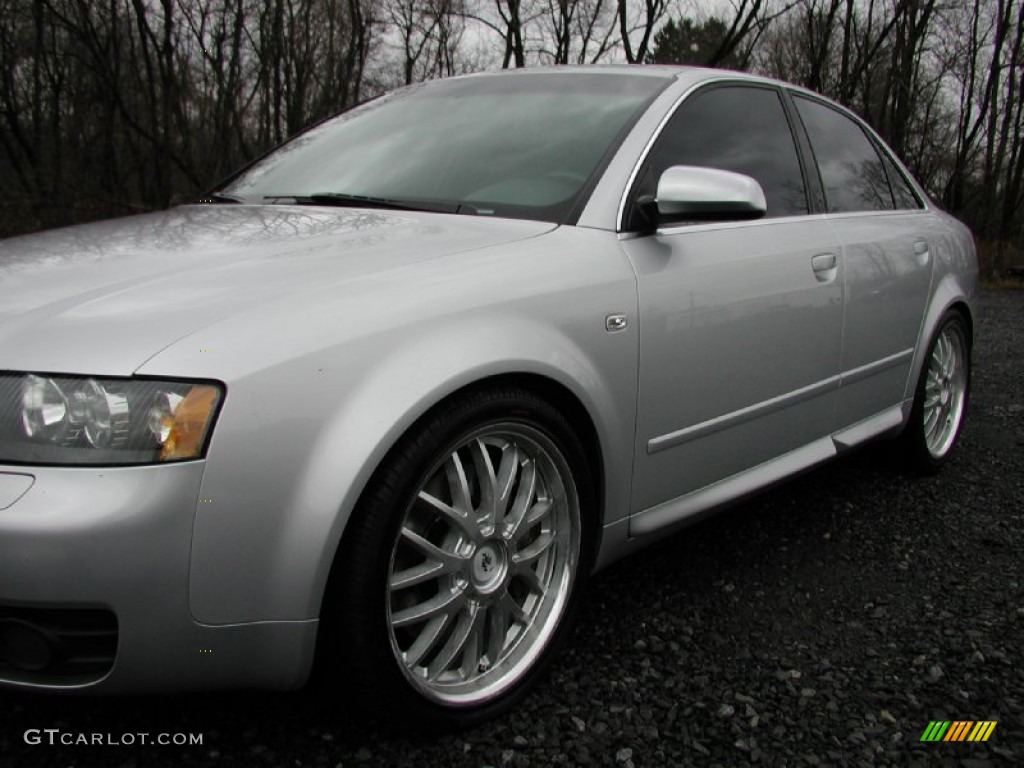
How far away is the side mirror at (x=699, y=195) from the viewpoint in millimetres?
2139

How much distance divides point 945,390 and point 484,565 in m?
2.80

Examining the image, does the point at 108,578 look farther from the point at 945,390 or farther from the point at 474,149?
the point at 945,390

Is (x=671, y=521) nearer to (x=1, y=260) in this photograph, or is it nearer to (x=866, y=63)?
(x=1, y=260)

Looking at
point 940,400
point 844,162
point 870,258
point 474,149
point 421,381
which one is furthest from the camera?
point 940,400

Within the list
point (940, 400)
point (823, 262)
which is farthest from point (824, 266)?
point (940, 400)

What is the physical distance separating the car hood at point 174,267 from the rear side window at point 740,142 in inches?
23.7

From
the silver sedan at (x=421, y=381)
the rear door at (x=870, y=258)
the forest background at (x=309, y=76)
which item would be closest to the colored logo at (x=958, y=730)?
the silver sedan at (x=421, y=381)

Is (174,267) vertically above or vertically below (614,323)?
above

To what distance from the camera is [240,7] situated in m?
17.4

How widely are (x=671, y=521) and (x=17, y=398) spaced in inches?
59.7

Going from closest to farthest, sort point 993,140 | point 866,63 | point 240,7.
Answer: point 240,7 → point 866,63 → point 993,140

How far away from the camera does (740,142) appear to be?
2787 mm

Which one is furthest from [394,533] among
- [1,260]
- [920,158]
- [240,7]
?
[920,158]

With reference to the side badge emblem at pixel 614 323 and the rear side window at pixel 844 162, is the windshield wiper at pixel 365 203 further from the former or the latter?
the rear side window at pixel 844 162
